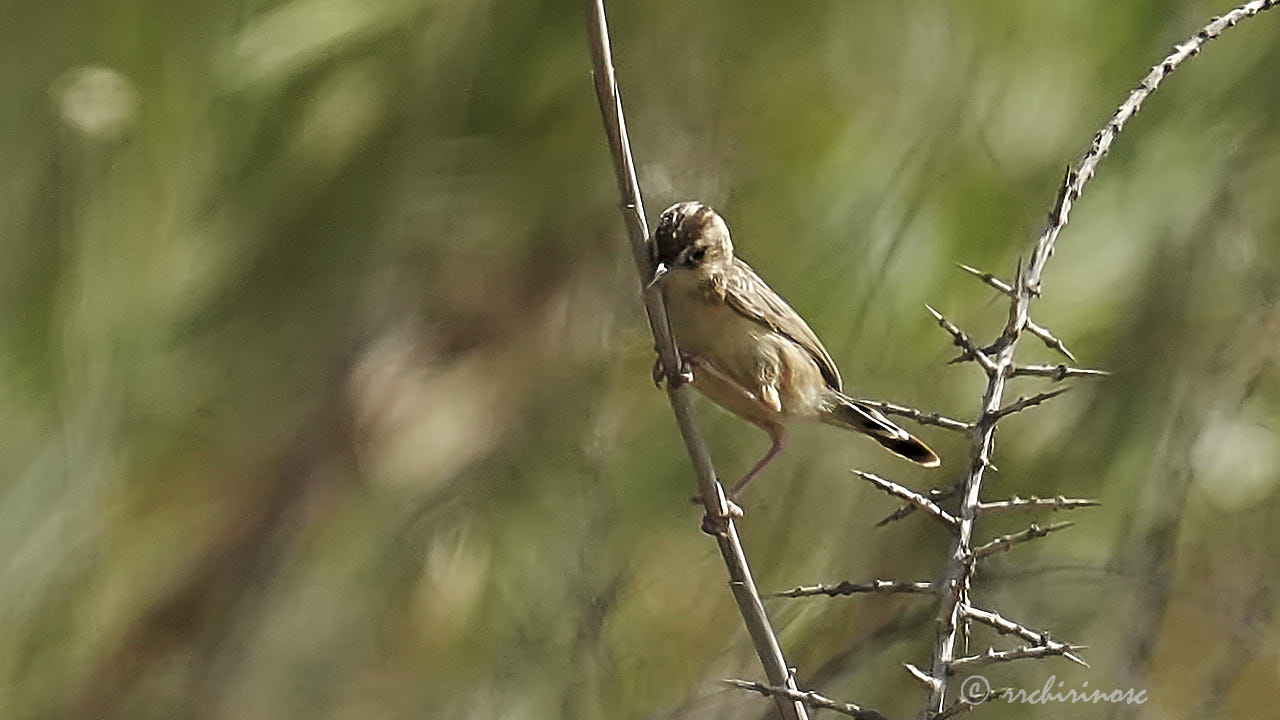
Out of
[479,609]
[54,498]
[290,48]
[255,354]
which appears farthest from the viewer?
[479,609]

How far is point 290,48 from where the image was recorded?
2451 mm

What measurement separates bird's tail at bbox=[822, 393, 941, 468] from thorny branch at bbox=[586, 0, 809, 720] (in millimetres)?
848

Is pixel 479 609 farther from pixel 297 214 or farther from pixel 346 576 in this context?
pixel 297 214

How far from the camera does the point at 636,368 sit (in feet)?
9.23

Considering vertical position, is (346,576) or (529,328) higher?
(529,328)

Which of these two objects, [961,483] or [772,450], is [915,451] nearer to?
[772,450]

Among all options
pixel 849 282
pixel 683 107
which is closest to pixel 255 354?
pixel 683 107

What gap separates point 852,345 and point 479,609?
84cm

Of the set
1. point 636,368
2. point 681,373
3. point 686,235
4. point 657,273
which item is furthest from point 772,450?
point 681,373

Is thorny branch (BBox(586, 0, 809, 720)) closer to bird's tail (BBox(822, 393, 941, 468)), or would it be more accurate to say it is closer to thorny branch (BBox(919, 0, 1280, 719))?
thorny branch (BBox(919, 0, 1280, 719))

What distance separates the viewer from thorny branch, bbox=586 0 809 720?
59.3 inches

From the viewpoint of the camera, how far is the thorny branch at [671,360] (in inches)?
59.3

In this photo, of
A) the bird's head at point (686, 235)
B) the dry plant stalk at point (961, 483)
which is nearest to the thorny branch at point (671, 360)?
the dry plant stalk at point (961, 483)

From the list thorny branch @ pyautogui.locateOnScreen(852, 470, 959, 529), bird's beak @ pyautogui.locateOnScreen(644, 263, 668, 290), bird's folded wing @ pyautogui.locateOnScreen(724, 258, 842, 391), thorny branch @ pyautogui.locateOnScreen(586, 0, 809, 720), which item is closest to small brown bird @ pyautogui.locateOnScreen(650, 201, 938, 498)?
bird's folded wing @ pyautogui.locateOnScreen(724, 258, 842, 391)
